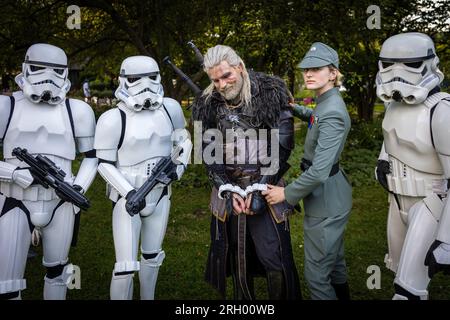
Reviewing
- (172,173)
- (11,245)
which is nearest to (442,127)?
(172,173)

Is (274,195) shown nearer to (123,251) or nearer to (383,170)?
(383,170)

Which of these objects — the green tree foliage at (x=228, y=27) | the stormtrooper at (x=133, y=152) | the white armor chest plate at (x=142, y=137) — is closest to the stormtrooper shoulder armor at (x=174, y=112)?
the stormtrooper at (x=133, y=152)

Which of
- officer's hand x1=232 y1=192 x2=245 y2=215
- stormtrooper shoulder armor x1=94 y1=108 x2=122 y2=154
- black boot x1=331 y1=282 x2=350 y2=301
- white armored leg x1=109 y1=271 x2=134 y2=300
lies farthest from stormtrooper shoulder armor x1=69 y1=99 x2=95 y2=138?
black boot x1=331 y1=282 x2=350 y2=301

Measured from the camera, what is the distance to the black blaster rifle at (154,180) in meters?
3.27

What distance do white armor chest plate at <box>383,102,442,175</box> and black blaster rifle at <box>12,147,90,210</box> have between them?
227 cm

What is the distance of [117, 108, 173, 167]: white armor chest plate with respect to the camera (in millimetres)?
3369

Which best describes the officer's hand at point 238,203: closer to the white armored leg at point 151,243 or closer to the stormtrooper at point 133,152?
the stormtrooper at point 133,152

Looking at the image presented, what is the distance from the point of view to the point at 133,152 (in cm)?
341

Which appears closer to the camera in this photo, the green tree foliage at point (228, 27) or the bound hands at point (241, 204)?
the bound hands at point (241, 204)

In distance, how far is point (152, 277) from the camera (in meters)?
3.74

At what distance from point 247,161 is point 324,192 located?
0.59m

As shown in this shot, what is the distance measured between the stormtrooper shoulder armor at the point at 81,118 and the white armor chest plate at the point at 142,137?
0.95 ft

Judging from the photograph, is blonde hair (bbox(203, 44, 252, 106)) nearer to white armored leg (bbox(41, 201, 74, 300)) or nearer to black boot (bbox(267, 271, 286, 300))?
black boot (bbox(267, 271, 286, 300))
